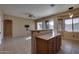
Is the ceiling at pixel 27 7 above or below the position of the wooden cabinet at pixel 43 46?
above

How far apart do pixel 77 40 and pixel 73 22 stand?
561mm

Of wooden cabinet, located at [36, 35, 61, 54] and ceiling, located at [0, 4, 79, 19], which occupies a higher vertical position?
ceiling, located at [0, 4, 79, 19]

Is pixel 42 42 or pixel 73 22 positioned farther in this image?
pixel 73 22

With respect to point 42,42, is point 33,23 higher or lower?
higher

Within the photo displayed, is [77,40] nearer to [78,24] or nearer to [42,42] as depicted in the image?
[78,24]

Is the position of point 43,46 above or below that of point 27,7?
below

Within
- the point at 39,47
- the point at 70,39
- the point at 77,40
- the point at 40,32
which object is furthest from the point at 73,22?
the point at 39,47
